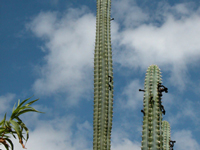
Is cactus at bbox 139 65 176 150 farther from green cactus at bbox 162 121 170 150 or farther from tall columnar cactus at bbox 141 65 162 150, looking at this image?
green cactus at bbox 162 121 170 150

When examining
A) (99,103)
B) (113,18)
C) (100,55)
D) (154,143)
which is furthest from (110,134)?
(113,18)

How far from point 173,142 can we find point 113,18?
12.7ft

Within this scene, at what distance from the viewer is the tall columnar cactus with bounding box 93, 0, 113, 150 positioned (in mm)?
A: 6547

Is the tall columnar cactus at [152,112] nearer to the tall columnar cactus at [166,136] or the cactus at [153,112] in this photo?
the cactus at [153,112]

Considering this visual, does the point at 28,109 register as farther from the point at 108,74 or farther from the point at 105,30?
the point at 105,30

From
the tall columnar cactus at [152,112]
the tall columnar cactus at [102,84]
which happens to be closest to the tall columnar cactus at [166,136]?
the tall columnar cactus at [102,84]

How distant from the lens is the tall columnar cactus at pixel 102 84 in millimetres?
6547

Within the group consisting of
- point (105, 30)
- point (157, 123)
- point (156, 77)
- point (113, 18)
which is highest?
point (113, 18)

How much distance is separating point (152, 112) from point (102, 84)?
153 centimetres

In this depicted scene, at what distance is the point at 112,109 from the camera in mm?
6801

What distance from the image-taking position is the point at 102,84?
683cm

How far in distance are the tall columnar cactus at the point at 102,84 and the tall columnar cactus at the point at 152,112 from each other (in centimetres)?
110

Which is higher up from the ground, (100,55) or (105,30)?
(105,30)

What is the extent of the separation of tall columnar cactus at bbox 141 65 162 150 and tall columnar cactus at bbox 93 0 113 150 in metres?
1.10
